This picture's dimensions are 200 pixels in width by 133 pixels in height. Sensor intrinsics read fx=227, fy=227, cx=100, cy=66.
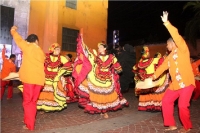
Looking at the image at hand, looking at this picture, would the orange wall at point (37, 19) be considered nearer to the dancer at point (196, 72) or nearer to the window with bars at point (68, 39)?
the window with bars at point (68, 39)

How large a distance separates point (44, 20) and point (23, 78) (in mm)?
9520

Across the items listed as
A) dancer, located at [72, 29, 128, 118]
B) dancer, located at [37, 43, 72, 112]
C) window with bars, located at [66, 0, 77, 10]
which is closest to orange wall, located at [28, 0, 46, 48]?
window with bars, located at [66, 0, 77, 10]

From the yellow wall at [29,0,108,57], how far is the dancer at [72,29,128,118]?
7.88m

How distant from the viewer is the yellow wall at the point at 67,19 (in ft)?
43.4

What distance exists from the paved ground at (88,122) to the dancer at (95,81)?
0.34 m

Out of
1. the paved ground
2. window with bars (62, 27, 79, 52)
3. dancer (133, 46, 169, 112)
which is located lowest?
the paved ground

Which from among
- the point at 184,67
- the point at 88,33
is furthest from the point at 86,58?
the point at 88,33

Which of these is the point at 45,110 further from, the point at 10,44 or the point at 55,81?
the point at 10,44

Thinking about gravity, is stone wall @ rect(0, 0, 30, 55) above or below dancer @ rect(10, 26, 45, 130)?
above

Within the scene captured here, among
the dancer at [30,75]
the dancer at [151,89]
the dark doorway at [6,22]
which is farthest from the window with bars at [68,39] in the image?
the dancer at [30,75]

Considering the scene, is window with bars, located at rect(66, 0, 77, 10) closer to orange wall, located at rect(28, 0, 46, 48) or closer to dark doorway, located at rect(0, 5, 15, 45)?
orange wall, located at rect(28, 0, 46, 48)

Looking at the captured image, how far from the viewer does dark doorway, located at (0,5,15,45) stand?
12172 mm

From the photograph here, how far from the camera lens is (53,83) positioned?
6.06 meters

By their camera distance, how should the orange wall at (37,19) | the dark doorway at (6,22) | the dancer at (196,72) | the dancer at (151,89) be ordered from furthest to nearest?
the orange wall at (37,19), the dark doorway at (6,22), the dancer at (196,72), the dancer at (151,89)
